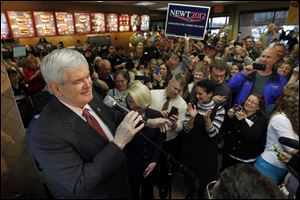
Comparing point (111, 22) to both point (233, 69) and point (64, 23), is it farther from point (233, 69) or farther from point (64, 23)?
point (233, 69)

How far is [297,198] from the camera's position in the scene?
0.78 meters

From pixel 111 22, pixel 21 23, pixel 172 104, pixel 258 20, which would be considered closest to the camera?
pixel 172 104

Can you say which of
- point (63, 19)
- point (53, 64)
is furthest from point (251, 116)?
point (63, 19)

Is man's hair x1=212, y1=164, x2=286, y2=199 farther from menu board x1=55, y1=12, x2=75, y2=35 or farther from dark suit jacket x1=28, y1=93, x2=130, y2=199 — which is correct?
menu board x1=55, y1=12, x2=75, y2=35

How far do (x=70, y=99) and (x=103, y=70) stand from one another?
1987 mm

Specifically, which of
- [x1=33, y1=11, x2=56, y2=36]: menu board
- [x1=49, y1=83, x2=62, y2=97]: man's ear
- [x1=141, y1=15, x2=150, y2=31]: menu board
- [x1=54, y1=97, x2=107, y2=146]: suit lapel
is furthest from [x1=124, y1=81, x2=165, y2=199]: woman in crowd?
[x1=33, y1=11, x2=56, y2=36]: menu board

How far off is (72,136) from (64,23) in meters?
6.72

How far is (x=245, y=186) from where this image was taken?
62 cm

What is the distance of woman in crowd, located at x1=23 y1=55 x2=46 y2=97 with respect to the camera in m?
3.45

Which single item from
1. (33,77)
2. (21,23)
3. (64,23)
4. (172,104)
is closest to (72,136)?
(172,104)

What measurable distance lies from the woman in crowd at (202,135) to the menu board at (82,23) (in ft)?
19.6

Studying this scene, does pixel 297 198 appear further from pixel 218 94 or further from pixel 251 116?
pixel 218 94

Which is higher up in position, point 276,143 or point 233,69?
point 233,69

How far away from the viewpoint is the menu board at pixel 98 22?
724cm
